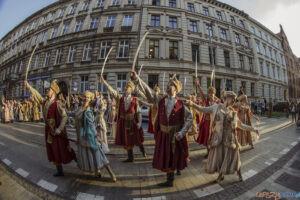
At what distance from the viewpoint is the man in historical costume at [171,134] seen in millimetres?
2178

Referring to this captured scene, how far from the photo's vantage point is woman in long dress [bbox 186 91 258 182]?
2.35 m

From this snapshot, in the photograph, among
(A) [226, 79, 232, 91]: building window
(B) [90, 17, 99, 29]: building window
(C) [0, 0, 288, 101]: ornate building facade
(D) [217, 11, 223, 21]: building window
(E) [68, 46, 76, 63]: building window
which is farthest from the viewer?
(D) [217, 11, 223, 21]: building window

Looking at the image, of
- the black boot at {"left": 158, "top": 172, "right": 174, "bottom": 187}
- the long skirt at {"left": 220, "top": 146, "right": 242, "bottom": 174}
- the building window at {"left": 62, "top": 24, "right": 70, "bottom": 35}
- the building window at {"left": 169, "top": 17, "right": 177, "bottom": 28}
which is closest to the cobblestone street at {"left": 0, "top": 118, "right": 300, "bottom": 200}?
the black boot at {"left": 158, "top": 172, "right": 174, "bottom": 187}

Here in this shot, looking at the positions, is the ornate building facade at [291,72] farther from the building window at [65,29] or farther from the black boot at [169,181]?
the building window at [65,29]

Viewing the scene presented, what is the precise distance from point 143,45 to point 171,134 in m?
13.3

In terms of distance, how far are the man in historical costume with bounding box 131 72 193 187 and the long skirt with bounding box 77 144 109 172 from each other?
3.62ft

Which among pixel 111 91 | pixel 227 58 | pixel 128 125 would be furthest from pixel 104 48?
pixel 227 58

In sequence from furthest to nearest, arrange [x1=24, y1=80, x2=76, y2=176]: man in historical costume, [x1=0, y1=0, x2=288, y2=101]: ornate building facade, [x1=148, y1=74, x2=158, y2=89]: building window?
[x1=0, y1=0, x2=288, y2=101]: ornate building facade < [x1=148, y1=74, x2=158, y2=89]: building window < [x1=24, y1=80, x2=76, y2=176]: man in historical costume

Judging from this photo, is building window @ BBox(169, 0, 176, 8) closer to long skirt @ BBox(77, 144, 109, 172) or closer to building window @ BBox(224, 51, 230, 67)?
building window @ BBox(224, 51, 230, 67)

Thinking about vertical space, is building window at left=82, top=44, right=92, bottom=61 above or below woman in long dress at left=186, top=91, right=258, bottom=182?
above

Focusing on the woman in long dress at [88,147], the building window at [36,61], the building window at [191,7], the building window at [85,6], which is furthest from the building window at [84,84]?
the building window at [191,7]

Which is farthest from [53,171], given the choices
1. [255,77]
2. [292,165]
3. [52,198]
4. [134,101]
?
[255,77]

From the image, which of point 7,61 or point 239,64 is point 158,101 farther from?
point 7,61

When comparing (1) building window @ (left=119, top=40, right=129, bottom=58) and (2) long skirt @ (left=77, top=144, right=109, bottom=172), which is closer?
(2) long skirt @ (left=77, top=144, right=109, bottom=172)
